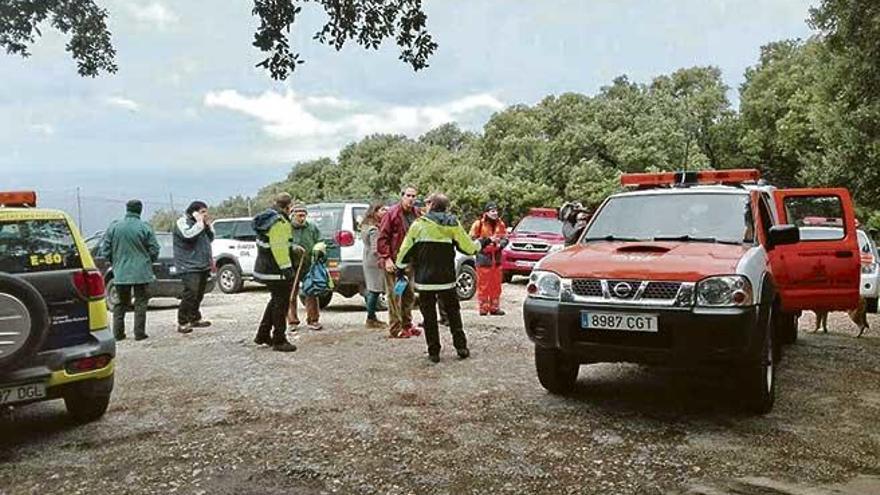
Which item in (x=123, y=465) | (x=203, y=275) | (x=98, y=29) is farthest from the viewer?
(x=203, y=275)

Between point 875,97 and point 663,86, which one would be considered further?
point 663,86

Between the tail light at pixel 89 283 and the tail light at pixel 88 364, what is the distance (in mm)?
436

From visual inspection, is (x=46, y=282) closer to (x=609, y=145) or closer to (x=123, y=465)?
(x=123, y=465)

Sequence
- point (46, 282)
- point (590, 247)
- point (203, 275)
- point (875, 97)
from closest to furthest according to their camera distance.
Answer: point (46, 282) < point (590, 247) < point (203, 275) < point (875, 97)

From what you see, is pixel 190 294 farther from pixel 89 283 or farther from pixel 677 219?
pixel 677 219

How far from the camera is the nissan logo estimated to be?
5.12m

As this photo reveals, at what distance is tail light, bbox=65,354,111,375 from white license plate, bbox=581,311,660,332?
11.2 ft

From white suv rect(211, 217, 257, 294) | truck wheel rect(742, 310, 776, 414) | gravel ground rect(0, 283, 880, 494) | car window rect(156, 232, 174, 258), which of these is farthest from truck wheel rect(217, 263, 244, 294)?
truck wheel rect(742, 310, 776, 414)

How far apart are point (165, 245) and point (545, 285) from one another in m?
10.6

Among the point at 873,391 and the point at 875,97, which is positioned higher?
the point at 875,97

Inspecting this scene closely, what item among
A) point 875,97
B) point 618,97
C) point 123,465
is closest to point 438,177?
point 618,97

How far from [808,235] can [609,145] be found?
100 ft

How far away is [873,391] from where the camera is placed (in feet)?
20.8

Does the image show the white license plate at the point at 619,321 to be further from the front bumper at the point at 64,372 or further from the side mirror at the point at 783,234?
the front bumper at the point at 64,372
